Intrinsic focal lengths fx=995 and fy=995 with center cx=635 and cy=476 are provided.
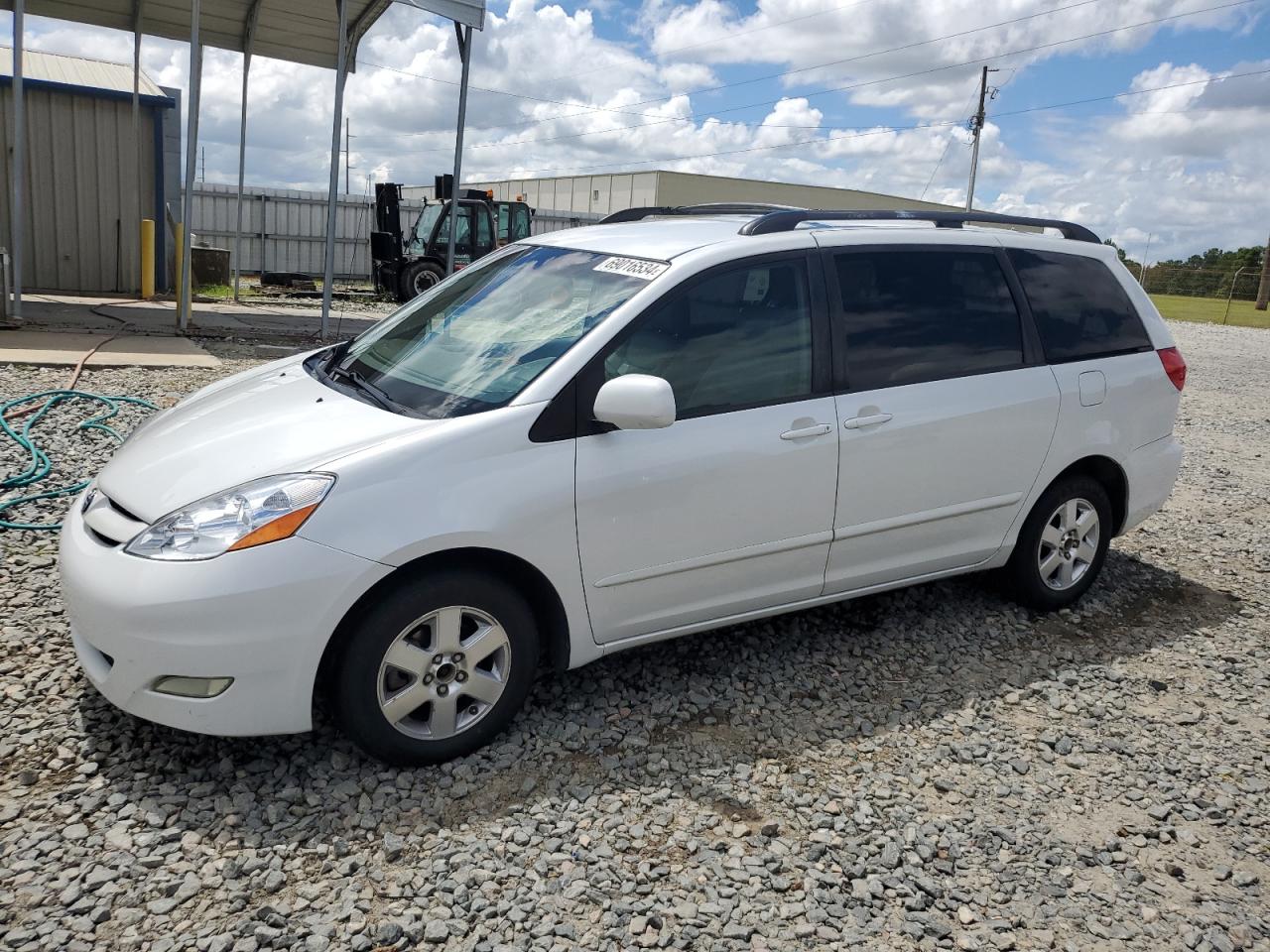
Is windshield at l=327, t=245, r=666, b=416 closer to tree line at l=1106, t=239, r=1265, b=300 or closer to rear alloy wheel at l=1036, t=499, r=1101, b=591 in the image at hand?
rear alloy wheel at l=1036, t=499, r=1101, b=591

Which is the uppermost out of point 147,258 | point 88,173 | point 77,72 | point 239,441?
point 77,72

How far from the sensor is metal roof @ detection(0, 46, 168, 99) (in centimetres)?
1608

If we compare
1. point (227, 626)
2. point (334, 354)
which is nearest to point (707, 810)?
point (227, 626)

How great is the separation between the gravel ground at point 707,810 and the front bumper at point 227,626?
12.0 inches

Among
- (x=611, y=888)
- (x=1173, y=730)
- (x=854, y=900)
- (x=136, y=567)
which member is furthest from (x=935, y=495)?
(x=136, y=567)

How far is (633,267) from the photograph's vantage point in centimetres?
373

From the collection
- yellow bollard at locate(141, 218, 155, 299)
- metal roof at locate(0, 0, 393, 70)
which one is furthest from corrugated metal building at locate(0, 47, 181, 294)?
metal roof at locate(0, 0, 393, 70)

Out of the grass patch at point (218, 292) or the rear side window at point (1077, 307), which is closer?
the rear side window at point (1077, 307)

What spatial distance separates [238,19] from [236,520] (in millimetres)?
14556

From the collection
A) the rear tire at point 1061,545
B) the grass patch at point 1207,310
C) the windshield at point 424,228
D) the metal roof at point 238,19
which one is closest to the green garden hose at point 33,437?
the rear tire at point 1061,545

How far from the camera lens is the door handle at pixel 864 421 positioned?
12.7ft

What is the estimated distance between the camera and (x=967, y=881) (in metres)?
2.90

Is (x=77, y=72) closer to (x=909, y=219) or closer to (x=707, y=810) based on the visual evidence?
(x=909, y=219)

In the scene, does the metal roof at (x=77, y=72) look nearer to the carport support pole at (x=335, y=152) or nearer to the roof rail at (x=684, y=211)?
the carport support pole at (x=335, y=152)
